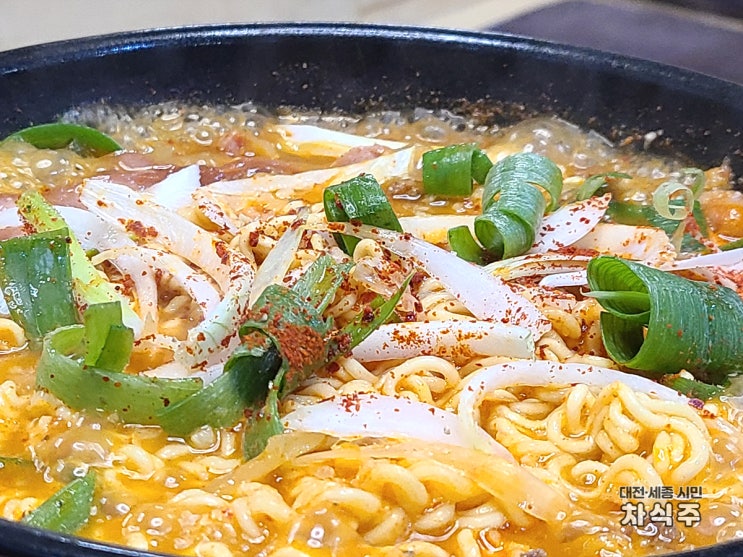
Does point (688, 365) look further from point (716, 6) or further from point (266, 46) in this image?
point (716, 6)

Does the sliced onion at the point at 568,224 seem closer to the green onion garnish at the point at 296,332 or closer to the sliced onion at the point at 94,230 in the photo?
the green onion garnish at the point at 296,332

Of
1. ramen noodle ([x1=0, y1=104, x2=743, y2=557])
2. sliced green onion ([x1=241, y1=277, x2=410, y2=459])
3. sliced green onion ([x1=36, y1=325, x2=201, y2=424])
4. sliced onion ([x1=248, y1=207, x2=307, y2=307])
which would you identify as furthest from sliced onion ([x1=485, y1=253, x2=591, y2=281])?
sliced green onion ([x1=36, y1=325, x2=201, y2=424])

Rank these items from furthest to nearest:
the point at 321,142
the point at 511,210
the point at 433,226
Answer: the point at 321,142 < the point at 433,226 < the point at 511,210

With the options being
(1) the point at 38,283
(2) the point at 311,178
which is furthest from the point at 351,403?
(2) the point at 311,178

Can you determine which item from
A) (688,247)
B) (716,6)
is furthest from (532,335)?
(716,6)

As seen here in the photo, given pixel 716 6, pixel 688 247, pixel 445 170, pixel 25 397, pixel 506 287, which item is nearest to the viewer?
pixel 25 397

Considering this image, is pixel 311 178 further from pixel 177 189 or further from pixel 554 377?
pixel 554 377

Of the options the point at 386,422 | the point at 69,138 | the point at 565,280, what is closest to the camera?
the point at 386,422
